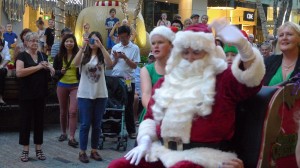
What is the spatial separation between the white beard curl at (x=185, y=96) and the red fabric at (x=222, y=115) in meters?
0.05

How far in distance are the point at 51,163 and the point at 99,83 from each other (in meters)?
1.31

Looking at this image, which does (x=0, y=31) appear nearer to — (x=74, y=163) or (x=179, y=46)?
(x=74, y=163)

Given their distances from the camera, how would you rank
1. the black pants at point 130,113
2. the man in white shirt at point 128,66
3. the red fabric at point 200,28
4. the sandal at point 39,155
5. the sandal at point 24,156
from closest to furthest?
the red fabric at point 200,28, the sandal at point 24,156, the sandal at point 39,155, the man in white shirt at point 128,66, the black pants at point 130,113

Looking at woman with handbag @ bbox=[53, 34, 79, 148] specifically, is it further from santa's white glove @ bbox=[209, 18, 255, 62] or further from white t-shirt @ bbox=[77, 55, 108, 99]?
santa's white glove @ bbox=[209, 18, 255, 62]

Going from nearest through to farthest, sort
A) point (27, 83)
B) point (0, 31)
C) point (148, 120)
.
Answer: point (148, 120) → point (27, 83) → point (0, 31)

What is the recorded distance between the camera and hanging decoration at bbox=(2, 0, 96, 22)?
18.7m

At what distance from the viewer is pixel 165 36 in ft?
15.5

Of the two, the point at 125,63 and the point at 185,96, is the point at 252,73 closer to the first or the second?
the point at 185,96

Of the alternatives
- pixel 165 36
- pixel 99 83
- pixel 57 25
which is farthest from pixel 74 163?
pixel 57 25

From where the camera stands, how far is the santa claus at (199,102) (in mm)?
3561

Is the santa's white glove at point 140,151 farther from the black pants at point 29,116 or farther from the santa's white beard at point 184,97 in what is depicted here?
the black pants at point 29,116

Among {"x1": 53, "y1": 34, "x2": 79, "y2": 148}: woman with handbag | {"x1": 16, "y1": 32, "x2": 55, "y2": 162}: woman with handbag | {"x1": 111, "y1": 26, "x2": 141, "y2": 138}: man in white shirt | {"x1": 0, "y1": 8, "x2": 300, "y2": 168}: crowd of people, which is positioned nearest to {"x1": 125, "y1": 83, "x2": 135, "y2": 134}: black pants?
{"x1": 111, "y1": 26, "x2": 141, "y2": 138}: man in white shirt

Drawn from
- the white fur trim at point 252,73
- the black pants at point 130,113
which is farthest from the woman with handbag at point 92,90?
the white fur trim at point 252,73

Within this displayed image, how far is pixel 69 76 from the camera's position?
27.1 ft
